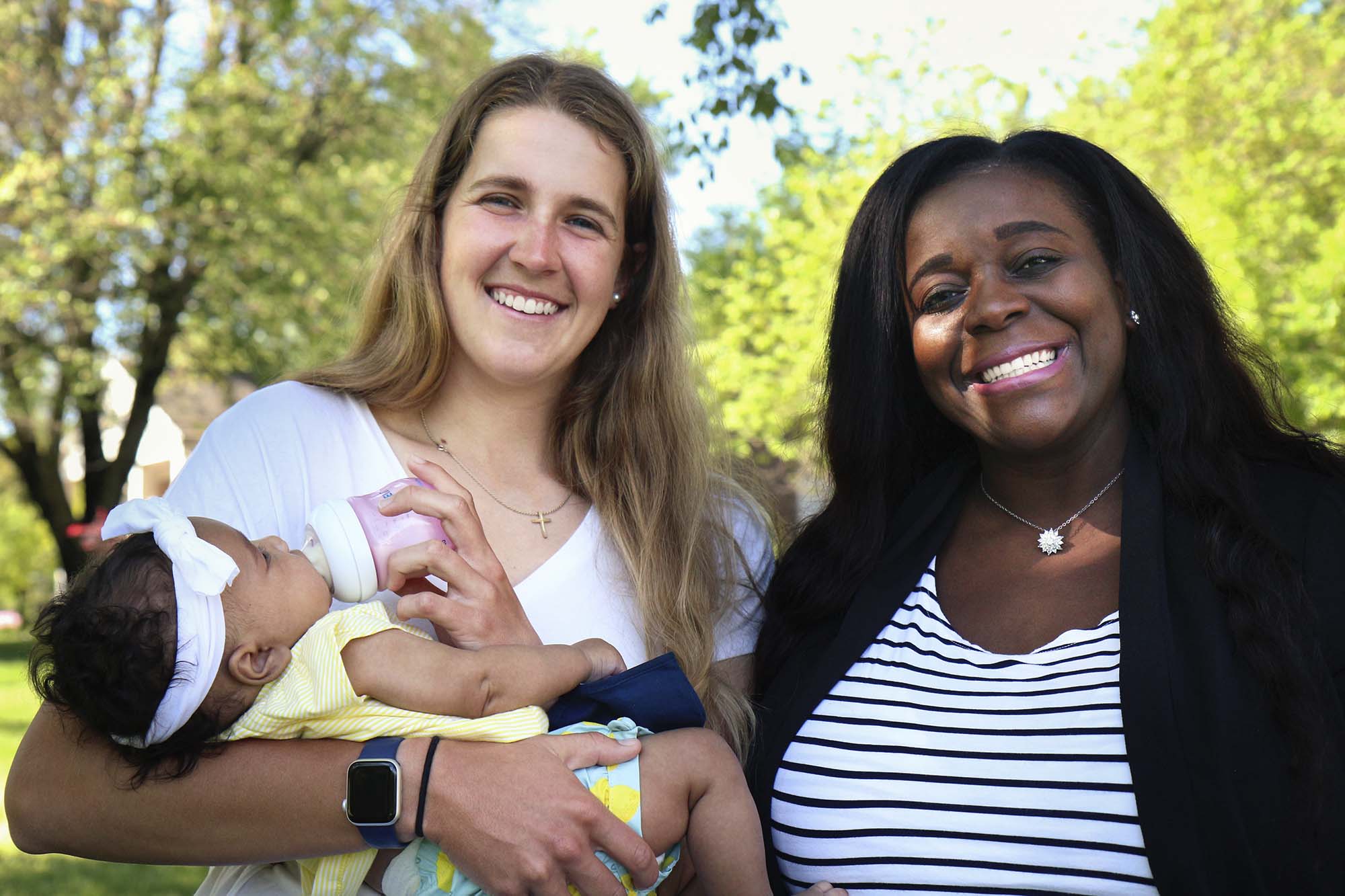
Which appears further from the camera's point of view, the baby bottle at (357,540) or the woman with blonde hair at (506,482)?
the baby bottle at (357,540)

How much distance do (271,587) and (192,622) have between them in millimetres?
190

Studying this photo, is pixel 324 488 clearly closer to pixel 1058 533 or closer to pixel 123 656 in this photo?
pixel 123 656

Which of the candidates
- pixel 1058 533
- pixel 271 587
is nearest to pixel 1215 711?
pixel 1058 533

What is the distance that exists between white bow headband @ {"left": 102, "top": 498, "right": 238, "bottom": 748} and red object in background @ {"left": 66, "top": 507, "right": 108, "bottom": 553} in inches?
6.8

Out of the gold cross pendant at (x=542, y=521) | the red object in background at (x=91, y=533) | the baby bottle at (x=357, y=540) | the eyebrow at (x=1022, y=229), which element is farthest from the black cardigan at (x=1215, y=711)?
the red object in background at (x=91, y=533)

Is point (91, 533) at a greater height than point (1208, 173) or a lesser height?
lesser

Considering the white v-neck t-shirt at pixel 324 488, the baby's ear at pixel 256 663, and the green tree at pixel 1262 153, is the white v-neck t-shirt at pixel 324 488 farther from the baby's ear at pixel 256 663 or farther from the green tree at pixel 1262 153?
the green tree at pixel 1262 153

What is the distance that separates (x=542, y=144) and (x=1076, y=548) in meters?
1.66

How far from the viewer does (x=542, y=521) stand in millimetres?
3008

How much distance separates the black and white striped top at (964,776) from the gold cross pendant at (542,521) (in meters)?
0.82

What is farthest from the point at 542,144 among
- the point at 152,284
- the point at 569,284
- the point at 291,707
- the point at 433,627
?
the point at 152,284

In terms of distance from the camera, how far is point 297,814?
90.0 inches

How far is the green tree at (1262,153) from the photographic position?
31.7 feet

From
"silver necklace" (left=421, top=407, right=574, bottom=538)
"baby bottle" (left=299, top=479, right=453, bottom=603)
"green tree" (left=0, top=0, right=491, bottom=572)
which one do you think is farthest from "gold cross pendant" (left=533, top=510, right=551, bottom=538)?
"green tree" (left=0, top=0, right=491, bottom=572)
